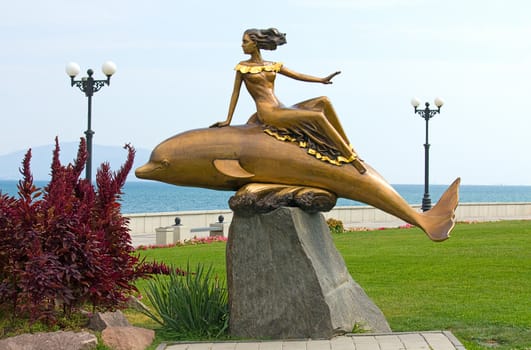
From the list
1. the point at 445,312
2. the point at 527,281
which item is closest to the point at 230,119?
the point at 445,312

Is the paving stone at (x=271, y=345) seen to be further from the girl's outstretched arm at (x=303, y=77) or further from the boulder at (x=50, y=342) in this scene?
the girl's outstretched arm at (x=303, y=77)

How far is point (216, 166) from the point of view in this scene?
8992mm

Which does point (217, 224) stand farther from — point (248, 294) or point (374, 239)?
point (248, 294)

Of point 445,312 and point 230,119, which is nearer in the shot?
point 230,119

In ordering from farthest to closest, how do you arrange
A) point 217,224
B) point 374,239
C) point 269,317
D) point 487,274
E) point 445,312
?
point 217,224 → point 374,239 → point 487,274 → point 445,312 → point 269,317

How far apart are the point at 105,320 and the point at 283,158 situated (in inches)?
101

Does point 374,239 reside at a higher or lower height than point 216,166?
lower

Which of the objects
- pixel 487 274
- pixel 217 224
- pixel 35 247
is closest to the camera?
pixel 35 247

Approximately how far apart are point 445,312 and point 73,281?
15.6ft

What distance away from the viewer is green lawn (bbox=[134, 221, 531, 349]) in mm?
9695

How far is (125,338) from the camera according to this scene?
8312 mm

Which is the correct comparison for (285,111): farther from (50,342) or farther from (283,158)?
(50,342)

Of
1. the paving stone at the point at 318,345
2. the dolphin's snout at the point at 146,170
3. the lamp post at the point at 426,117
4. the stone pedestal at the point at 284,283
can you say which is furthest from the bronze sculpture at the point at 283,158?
the lamp post at the point at 426,117

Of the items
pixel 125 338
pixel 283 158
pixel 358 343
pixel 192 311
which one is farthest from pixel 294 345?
pixel 283 158
